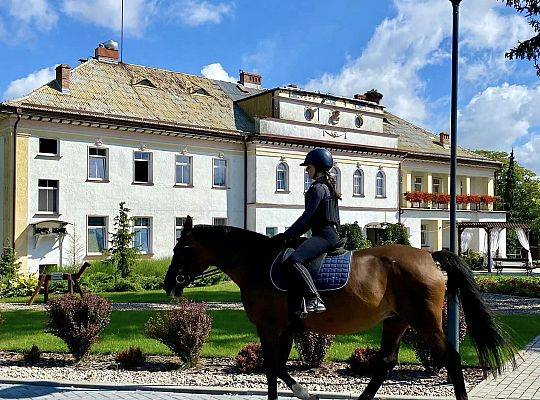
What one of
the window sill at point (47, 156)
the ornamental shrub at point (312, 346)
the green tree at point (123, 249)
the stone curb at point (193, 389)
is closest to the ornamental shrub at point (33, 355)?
the stone curb at point (193, 389)

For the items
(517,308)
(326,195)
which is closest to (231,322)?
(326,195)

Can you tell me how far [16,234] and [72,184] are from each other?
11.5 feet

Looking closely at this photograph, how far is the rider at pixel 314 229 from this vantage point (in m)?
6.60

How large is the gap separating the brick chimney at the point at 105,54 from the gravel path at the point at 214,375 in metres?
27.6

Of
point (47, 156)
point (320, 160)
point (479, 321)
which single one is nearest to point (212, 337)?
point (320, 160)

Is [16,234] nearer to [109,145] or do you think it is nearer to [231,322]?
[109,145]

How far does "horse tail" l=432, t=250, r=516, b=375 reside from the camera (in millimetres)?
6879

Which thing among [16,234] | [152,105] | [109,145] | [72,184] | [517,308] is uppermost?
[152,105]

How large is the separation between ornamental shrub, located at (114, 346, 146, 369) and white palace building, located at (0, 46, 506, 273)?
18850mm

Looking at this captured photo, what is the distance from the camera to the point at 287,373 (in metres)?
7.07

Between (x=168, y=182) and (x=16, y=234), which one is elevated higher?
(x=168, y=182)

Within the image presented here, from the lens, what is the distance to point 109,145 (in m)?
30.0

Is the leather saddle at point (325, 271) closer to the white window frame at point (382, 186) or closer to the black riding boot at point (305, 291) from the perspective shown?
the black riding boot at point (305, 291)

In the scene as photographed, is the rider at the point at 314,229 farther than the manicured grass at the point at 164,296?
No
